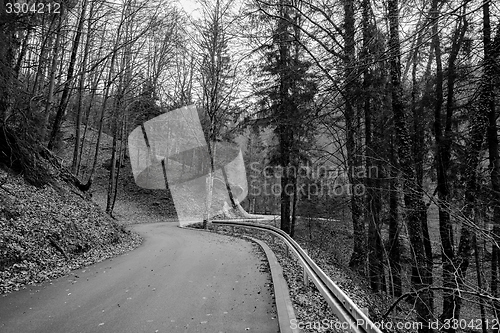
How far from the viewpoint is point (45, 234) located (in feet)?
28.9

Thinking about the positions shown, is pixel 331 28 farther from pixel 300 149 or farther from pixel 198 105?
pixel 198 105

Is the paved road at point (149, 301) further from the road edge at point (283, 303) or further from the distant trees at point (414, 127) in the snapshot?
the distant trees at point (414, 127)

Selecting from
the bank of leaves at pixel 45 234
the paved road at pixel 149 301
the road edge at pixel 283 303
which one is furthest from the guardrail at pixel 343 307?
the bank of leaves at pixel 45 234

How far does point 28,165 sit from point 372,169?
12252mm

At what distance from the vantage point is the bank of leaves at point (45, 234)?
23.3 ft

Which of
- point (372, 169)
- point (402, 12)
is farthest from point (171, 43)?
point (402, 12)

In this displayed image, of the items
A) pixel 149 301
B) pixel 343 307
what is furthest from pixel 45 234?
pixel 343 307
